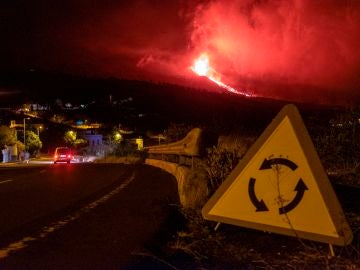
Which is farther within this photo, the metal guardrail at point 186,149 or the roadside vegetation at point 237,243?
the metal guardrail at point 186,149

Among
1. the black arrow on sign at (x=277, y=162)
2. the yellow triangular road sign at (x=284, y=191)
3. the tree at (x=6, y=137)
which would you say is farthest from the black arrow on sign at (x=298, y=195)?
the tree at (x=6, y=137)

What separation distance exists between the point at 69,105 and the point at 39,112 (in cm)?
1422

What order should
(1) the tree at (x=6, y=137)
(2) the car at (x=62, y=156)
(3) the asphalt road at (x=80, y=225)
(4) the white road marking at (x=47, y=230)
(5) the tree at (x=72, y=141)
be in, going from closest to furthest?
(3) the asphalt road at (x=80, y=225), (4) the white road marking at (x=47, y=230), (2) the car at (x=62, y=156), (1) the tree at (x=6, y=137), (5) the tree at (x=72, y=141)

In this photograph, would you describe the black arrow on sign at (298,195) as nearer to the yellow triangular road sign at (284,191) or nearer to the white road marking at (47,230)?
the yellow triangular road sign at (284,191)

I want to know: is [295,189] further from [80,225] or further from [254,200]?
[80,225]

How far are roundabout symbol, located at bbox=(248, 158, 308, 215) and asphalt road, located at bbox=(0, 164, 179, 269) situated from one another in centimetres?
154

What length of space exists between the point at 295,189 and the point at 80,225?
4573 millimetres

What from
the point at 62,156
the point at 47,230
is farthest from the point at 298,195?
the point at 62,156

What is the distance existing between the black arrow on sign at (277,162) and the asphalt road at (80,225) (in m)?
1.82

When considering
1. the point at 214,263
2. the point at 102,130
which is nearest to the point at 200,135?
the point at 214,263

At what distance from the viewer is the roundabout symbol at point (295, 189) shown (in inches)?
236

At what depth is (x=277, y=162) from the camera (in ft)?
20.2

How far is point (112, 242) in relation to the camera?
7.87 m

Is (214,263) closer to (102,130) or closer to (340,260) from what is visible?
(340,260)
